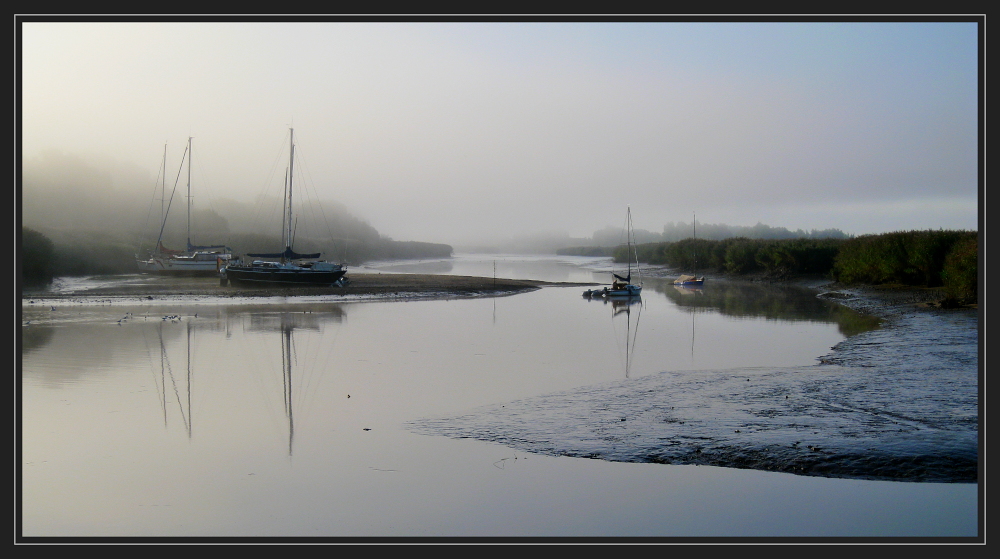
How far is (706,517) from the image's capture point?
20.4 ft

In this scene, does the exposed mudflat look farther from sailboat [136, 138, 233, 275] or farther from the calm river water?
sailboat [136, 138, 233, 275]

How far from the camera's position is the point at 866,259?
36438 mm

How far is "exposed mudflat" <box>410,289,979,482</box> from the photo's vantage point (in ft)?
24.8

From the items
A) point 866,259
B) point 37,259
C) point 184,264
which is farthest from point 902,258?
point 184,264

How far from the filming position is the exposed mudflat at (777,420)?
7551 millimetres

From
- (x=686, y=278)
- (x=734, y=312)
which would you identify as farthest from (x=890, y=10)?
(x=686, y=278)

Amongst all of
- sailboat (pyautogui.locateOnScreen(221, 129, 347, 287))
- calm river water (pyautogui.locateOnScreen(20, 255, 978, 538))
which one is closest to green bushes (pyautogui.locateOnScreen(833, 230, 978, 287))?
calm river water (pyautogui.locateOnScreen(20, 255, 978, 538))

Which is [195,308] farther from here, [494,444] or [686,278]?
[686,278]

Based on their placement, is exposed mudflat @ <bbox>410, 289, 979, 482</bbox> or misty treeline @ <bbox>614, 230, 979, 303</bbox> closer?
exposed mudflat @ <bbox>410, 289, 979, 482</bbox>

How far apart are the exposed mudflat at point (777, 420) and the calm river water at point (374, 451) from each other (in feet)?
0.68

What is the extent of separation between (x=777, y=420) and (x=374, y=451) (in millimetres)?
4990

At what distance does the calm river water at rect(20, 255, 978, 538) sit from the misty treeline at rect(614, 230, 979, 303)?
8.51 m

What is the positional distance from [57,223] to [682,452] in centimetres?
4037

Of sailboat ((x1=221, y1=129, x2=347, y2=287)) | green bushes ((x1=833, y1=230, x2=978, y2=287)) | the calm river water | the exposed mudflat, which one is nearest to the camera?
the calm river water
